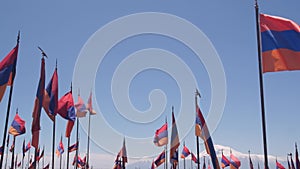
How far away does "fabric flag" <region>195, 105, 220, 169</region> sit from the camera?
54.1ft

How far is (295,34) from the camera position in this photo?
11.0 meters

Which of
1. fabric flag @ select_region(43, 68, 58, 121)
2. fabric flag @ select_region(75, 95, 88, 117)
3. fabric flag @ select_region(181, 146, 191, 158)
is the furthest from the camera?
fabric flag @ select_region(181, 146, 191, 158)

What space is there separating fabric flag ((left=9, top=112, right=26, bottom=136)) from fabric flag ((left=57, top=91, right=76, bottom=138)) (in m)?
3.94

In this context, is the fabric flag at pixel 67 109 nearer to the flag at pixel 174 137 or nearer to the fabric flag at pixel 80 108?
the fabric flag at pixel 80 108

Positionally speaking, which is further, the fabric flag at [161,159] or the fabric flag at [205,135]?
the fabric flag at [161,159]

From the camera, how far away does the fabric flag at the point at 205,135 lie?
649 inches

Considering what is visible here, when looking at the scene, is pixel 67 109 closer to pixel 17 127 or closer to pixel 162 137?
pixel 17 127

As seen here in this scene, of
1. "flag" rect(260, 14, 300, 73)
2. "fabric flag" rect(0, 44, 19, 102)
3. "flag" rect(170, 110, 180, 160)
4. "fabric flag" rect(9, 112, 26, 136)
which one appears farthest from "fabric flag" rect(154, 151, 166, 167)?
"flag" rect(260, 14, 300, 73)

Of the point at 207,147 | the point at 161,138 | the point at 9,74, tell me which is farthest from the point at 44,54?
the point at 161,138

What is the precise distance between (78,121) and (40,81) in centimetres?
1259

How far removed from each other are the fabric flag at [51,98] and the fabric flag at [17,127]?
589 centimetres

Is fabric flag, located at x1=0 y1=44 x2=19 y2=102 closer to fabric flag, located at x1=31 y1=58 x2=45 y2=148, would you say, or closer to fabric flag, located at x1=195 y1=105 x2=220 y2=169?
fabric flag, located at x1=31 y1=58 x2=45 y2=148

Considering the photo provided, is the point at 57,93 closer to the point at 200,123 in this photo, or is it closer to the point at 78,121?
the point at 200,123

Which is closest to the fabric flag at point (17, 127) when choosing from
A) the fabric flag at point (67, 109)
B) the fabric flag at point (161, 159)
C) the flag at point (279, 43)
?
the fabric flag at point (67, 109)
